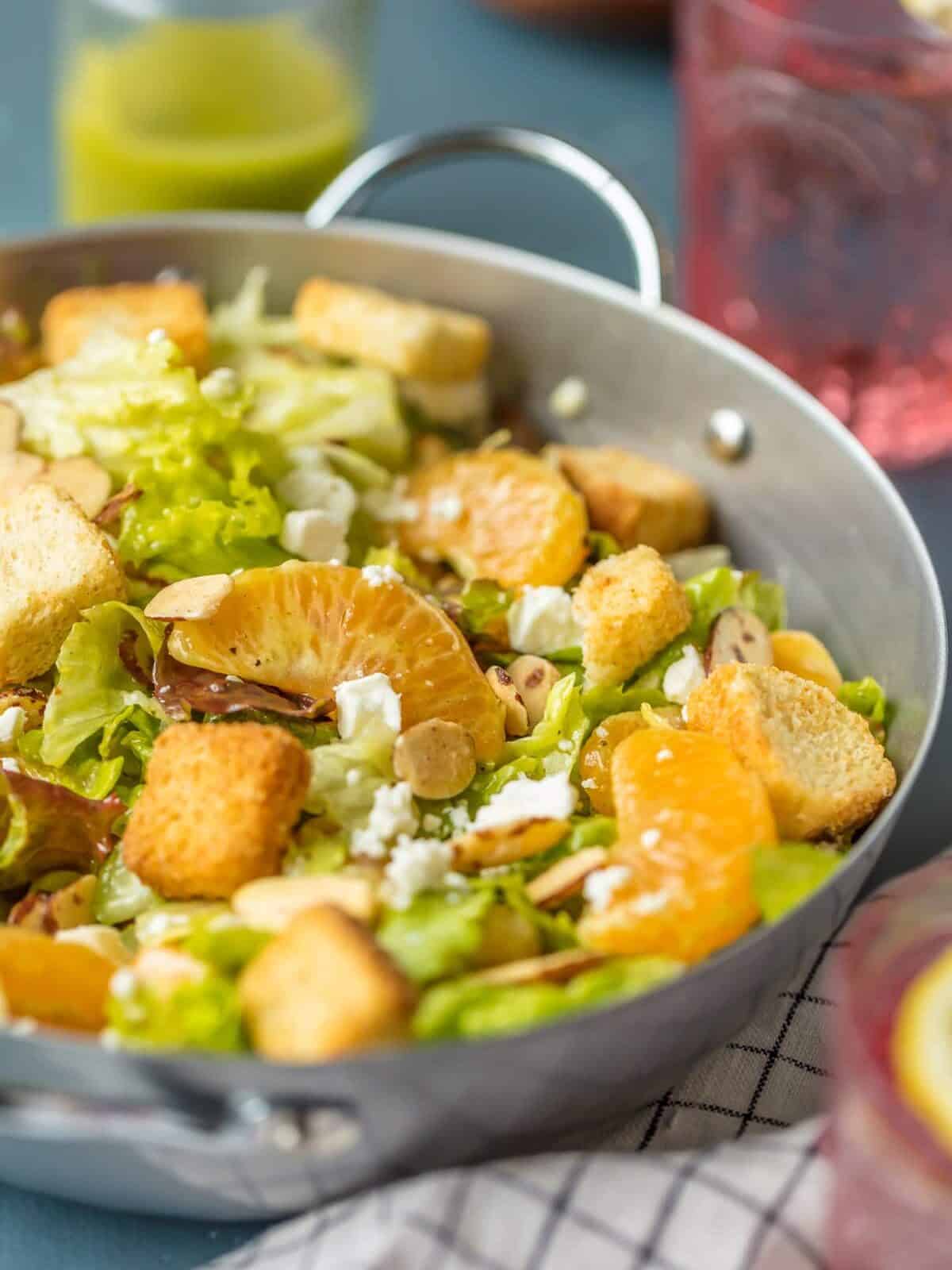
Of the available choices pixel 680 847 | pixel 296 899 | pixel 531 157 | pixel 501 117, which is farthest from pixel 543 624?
pixel 501 117

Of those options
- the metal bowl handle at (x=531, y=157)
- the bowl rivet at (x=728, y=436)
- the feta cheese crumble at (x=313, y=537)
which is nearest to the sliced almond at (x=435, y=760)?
the feta cheese crumble at (x=313, y=537)

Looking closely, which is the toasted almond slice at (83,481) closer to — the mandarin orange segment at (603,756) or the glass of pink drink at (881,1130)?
the mandarin orange segment at (603,756)

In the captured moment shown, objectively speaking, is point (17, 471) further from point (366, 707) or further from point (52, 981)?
point (52, 981)

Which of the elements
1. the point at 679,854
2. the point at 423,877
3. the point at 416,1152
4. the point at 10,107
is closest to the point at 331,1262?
the point at 416,1152

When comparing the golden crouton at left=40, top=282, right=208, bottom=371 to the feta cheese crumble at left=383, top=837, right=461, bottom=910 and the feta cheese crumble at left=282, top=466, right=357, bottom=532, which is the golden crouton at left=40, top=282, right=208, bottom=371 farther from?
the feta cheese crumble at left=383, top=837, right=461, bottom=910

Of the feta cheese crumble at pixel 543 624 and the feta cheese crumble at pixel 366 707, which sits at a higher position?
the feta cheese crumble at pixel 366 707

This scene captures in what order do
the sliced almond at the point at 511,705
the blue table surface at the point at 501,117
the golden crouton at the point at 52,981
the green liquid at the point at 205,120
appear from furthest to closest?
1. the blue table surface at the point at 501,117
2. the green liquid at the point at 205,120
3. the sliced almond at the point at 511,705
4. the golden crouton at the point at 52,981

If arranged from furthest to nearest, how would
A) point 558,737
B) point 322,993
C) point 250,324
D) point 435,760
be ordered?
point 250,324 → point 558,737 → point 435,760 → point 322,993
